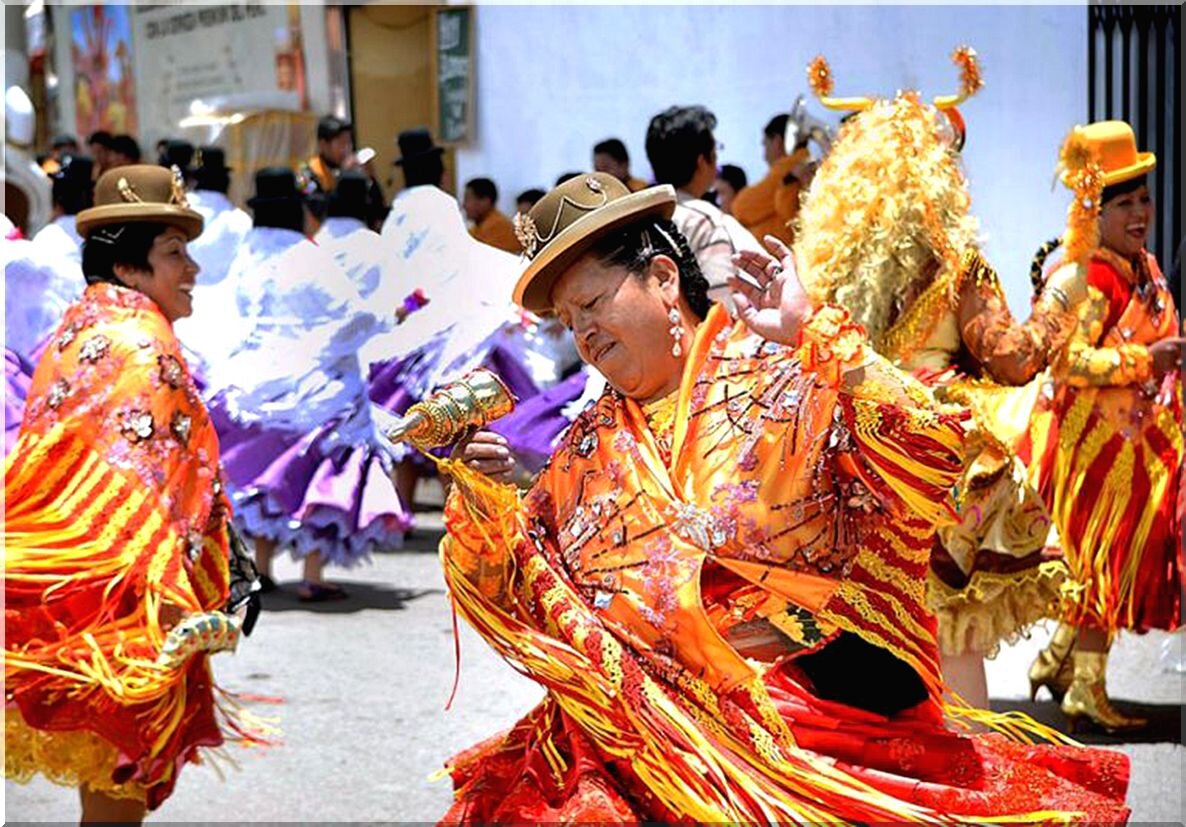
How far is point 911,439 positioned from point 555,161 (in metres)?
9.92

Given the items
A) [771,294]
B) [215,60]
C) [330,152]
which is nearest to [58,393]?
[771,294]

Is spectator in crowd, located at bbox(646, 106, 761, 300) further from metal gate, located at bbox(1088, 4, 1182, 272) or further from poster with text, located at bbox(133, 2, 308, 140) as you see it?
poster with text, located at bbox(133, 2, 308, 140)

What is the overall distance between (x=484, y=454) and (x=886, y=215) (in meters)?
2.02

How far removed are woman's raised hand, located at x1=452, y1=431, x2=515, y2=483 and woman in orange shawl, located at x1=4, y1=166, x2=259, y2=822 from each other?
1.59 metres

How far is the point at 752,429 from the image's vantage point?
2934 millimetres

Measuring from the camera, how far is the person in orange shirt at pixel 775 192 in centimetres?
983

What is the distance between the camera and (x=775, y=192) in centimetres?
1005

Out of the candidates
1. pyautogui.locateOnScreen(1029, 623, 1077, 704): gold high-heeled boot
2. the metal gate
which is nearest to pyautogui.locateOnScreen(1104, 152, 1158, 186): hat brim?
pyautogui.locateOnScreen(1029, 623, 1077, 704): gold high-heeled boot

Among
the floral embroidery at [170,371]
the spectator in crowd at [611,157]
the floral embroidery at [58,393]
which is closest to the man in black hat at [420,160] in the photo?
the spectator in crowd at [611,157]

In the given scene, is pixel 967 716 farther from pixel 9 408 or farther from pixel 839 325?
pixel 9 408

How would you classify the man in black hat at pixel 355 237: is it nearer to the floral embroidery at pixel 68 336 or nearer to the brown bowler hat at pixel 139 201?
the brown bowler hat at pixel 139 201

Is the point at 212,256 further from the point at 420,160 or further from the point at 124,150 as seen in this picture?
the point at 124,150

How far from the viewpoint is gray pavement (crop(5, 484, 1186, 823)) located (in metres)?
5.32

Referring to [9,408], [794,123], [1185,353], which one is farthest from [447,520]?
[794,123]
